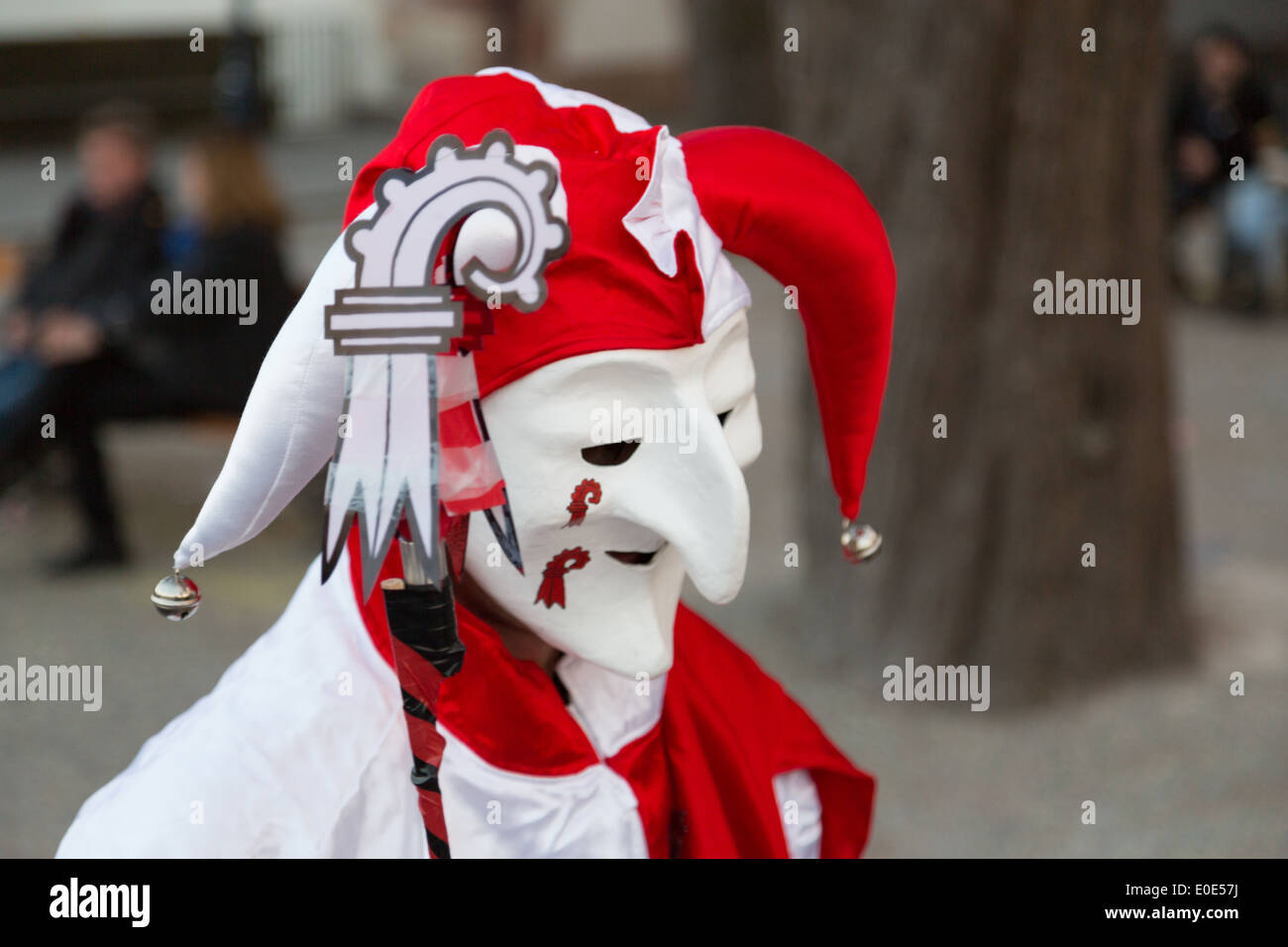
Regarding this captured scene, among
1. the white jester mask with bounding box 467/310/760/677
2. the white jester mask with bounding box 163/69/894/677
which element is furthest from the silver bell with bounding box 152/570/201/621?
the white jester mask with bounding box 467/310/760/677

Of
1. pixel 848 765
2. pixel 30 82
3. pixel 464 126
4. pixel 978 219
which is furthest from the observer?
pixel 30 82

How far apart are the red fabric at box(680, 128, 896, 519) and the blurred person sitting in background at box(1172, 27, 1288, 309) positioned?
6524 millimetres

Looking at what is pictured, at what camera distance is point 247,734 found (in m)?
1.68

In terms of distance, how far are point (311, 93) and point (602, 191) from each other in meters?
14.7

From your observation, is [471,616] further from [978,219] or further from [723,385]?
[978,219]

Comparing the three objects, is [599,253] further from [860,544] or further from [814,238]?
[860,544]

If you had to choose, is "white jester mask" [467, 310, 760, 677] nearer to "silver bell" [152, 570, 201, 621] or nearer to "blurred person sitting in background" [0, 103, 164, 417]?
"silver bell" [152, 570, 201, 621]

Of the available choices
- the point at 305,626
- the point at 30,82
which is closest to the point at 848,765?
the point at 305,626

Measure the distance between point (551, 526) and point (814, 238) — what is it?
1.48 feet

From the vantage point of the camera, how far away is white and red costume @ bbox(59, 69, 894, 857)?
1554mm

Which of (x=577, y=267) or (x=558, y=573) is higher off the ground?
(x=577, y=267)

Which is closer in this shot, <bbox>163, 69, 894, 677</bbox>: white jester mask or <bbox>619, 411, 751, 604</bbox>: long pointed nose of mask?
<bbox>163, 69, 894, 677</bbox>: white jester mask

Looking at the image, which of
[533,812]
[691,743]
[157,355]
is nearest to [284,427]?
[533,812]

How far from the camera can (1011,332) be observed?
3.93 metres
